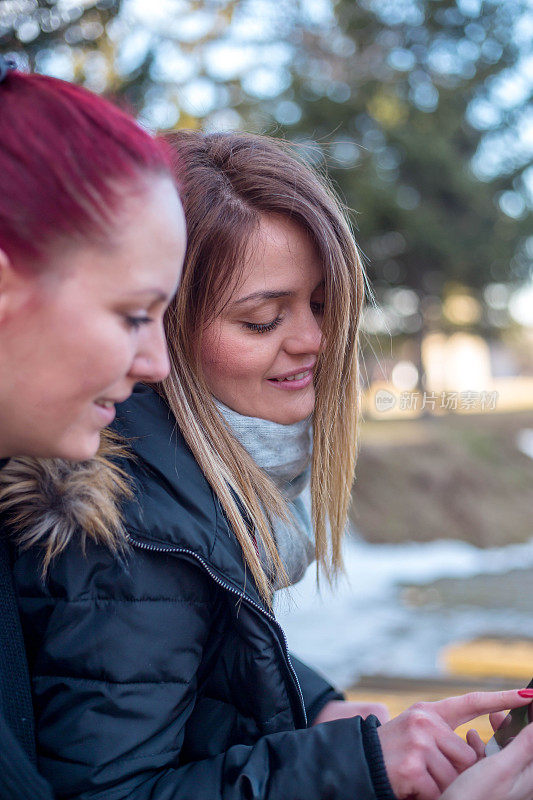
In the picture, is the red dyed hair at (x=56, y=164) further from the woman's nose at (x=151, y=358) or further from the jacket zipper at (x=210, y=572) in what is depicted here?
the jacket zipper at (x=210, y=572)

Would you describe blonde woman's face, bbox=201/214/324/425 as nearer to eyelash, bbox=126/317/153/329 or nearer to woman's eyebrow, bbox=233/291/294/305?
woman's eyebrow, bbox=233/291/294/305

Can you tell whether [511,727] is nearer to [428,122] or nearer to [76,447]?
[76,447]

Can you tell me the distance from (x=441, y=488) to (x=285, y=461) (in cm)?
683

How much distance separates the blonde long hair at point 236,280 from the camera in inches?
60.2

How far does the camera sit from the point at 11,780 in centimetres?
110

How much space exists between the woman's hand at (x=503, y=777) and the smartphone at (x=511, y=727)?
0.18ft

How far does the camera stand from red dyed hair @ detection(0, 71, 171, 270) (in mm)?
1020

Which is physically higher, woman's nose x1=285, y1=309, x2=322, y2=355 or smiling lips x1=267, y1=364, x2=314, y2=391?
woman's nose x1=285, y1=309, x2=322, y2=355

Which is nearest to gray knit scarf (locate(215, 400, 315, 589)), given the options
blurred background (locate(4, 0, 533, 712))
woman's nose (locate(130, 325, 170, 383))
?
woman's nose (locate(130, 325, 170, 383))

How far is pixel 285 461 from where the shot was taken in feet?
5.62

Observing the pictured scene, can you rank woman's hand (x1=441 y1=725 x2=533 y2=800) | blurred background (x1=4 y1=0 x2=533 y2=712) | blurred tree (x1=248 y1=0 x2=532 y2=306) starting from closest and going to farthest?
woman's hand (x1=441 y1=725 x2=533 y2=800), blurred background (x1=4 y1=0 x2=533 y2=712), blurred tree (x1=248 y1=0 x2=532 y2=306)

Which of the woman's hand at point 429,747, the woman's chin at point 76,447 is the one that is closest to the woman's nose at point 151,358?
the woman's chin at point 76,447

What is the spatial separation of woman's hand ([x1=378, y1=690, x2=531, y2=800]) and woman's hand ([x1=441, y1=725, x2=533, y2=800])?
1 cm

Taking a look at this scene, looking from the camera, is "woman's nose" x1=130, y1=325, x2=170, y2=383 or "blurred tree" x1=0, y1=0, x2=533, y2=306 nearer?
"woman's nose" x1=130, y1=325, x2=170, y2=383
